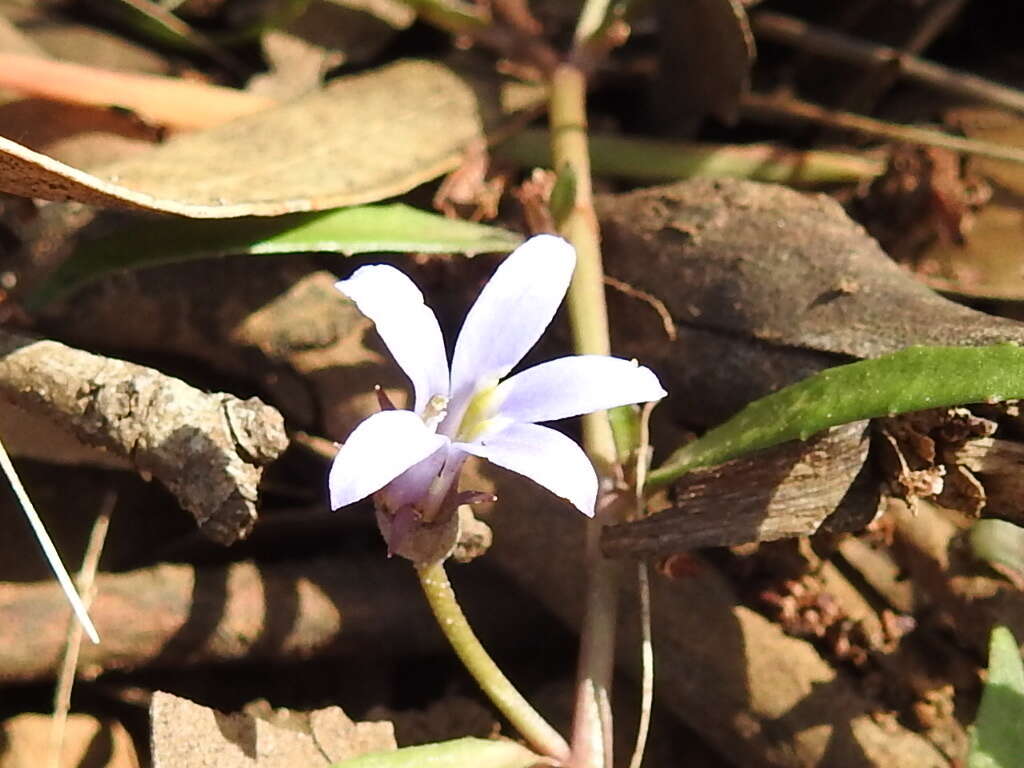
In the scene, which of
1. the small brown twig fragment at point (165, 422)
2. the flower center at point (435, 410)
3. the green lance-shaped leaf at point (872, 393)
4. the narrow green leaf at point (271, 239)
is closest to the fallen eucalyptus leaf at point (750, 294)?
the green lance-shaped leaf at point (872, 393)

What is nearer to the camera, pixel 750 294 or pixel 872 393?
pixel 872 393

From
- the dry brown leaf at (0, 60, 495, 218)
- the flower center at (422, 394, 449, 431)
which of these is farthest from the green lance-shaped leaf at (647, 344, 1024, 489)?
the dry brown leaf at (0, 60, 495, 218)

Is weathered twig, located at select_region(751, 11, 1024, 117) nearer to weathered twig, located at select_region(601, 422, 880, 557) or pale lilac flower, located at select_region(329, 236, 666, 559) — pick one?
weathered twig, located at select_region(601, 422, 880, 557)

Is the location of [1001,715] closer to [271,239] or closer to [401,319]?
[401,319]

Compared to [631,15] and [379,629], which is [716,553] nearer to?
[379,629]

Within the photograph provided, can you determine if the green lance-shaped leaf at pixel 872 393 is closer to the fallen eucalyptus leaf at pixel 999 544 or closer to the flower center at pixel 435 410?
the flower center at pixel 435 410

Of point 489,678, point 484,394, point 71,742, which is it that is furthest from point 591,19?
point 71,742
